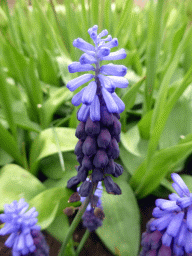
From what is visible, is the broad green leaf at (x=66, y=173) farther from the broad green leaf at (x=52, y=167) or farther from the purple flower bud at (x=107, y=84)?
the purple flower bud at (x=107, y=84)

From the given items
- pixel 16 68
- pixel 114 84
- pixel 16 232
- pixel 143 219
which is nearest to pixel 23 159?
pixel 16 68

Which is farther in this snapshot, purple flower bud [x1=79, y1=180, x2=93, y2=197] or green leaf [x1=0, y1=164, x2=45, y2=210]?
green leaf [x1=0, y1=164, x2=45, y2=210]

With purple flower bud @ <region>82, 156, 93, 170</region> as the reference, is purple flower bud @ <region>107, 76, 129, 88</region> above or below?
above

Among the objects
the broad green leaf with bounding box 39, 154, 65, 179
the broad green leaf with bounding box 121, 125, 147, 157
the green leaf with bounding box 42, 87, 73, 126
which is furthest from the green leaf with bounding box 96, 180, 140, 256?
the green leaf with bounding box 42, 87, 73, 126

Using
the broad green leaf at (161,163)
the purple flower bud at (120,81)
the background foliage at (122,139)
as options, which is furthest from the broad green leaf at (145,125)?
the purple flower bud at (120,81)

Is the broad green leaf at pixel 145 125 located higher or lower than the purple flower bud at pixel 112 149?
lower

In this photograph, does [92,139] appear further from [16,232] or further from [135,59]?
[135,59]

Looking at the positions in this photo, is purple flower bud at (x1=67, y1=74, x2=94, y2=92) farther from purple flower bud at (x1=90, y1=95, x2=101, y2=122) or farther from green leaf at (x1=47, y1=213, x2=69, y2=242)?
green leaf at (x1=47, y1=213, x2=69, y2=242)

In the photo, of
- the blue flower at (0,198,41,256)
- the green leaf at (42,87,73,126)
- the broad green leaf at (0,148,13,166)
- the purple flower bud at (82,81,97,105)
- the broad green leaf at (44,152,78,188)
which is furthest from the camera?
the green leaf at (42,87,73,126)
